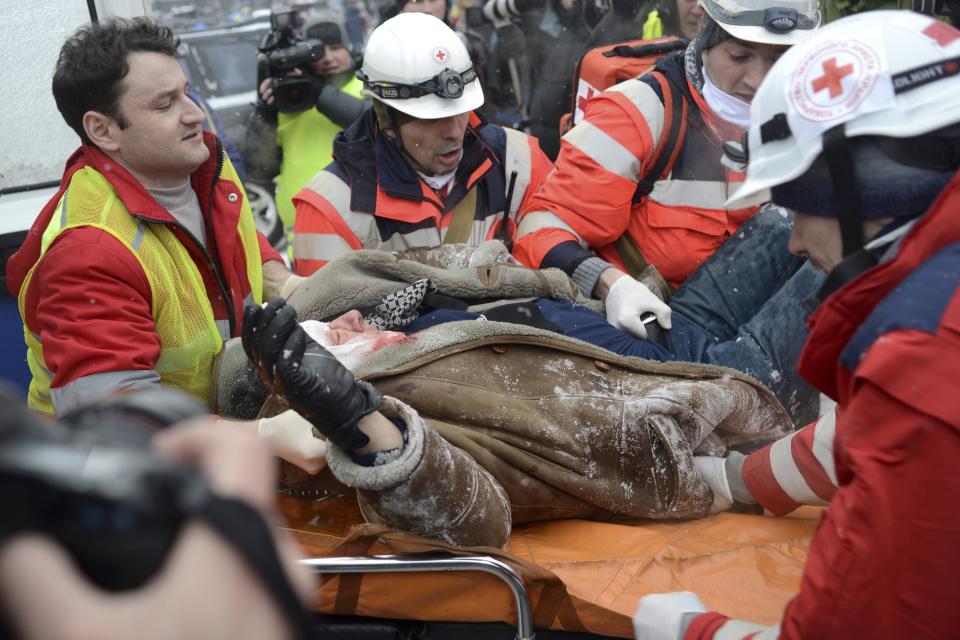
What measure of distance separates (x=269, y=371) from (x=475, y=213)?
6.94 feet

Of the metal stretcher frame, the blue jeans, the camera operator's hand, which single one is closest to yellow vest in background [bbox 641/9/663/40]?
the blue jeans

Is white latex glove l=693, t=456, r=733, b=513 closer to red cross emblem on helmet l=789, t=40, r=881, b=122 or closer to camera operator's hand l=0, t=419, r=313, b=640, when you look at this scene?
red cross emblem on helmet l=789, t=40, r=881, b=122

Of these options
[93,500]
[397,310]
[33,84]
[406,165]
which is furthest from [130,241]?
[93,500]

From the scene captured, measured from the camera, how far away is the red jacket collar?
151 centimetres

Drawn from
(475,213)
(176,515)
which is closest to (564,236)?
(475,213)

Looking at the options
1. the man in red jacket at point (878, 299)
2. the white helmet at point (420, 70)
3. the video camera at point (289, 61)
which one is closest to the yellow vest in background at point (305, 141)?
the video camera at point (289, 61)

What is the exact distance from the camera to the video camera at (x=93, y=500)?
0.74 metres

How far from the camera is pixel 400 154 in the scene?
3.80 meters

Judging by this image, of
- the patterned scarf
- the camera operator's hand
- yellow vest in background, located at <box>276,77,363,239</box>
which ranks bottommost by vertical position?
yellow vest in background, located at <box>276,77,363,239</box>

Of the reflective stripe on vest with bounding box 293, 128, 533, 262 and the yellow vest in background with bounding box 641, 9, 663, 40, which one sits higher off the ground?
the yellow vest in background with bounding box 641, 9, 663, 40

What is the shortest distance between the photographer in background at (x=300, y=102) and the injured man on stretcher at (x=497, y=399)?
2.37m

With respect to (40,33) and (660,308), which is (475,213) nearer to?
(660,308)

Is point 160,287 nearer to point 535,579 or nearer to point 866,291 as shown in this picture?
point 535,579

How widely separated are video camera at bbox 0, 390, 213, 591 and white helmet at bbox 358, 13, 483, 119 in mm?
3027
